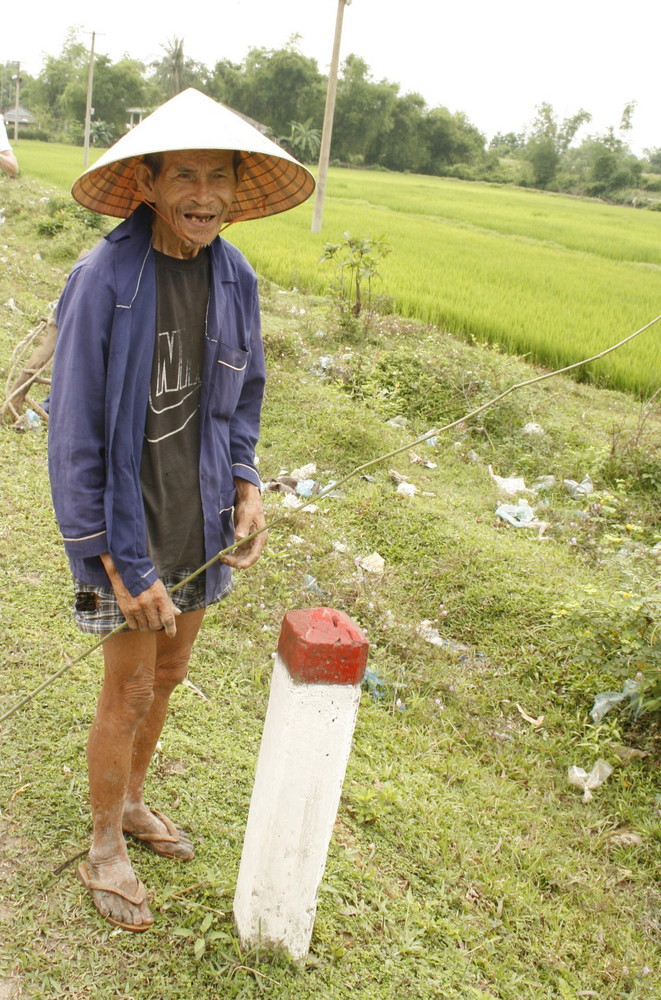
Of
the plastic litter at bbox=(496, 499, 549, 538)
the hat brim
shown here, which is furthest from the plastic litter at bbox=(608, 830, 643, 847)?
the hat brim

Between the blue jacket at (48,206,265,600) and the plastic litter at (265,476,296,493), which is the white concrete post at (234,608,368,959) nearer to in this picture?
the blue jacket at (48,206,265,600)

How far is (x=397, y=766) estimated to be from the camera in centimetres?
236

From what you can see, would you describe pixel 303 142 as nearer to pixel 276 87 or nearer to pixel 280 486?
pixel 276 87

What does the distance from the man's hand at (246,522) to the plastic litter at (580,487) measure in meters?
2.76

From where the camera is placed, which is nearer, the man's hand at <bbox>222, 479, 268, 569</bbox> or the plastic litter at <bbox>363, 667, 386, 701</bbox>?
the man's hand at <bbox>222, 479, 268, 569</bbox>

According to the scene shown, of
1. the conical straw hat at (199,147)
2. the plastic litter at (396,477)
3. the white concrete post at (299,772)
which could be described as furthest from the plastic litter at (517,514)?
the white concrete post at (299,772)

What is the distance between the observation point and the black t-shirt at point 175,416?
1509 millimetres

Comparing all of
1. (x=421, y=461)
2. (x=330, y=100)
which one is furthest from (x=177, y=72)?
(x=421, y=461)

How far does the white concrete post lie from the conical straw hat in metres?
0.85

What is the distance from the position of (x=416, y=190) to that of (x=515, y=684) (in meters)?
26.1

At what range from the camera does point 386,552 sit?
3.46 meters

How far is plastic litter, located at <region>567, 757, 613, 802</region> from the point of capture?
2.43 m

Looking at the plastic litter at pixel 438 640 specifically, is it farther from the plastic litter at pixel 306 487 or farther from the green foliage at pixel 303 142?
the green foliage at pixel 303 142

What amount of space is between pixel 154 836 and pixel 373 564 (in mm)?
1677
